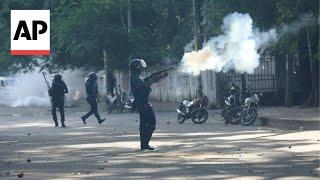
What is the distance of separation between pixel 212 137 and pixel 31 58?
26.6 m

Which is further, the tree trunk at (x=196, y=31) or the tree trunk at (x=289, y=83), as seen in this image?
the tree trunk at (x=196, y=31)

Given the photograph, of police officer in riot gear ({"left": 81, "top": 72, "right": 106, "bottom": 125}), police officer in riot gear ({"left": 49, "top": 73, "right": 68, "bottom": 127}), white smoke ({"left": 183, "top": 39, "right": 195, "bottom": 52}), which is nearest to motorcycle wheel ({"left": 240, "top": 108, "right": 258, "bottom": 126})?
Answer: police officer in riot gear ({"left": 81, "top": 72, "right": 106, "bottom": 125})

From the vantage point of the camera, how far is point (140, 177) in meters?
10.7

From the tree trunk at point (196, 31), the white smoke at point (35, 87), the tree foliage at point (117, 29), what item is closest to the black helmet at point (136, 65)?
the tree foliage at point (117, 29)

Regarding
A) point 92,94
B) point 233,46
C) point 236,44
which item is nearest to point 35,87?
point 92,94

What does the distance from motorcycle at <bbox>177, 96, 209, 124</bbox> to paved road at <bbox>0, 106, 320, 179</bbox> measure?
2.08 m

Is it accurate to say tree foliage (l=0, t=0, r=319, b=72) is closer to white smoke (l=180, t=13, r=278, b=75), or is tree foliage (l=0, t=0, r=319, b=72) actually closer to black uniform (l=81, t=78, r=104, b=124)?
white smoke (l=180, t=13, r=278, b=75)

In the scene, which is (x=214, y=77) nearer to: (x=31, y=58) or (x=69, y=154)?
(x=31, y=58)

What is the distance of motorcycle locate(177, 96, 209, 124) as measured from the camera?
24.2m

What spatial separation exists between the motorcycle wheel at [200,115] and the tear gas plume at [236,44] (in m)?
1.39

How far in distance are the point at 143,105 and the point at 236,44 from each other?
985 cm

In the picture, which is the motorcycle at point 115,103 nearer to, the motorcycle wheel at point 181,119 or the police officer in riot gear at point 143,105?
the motorcycle wheel at point 181,119

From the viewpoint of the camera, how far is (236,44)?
2420 centimetres

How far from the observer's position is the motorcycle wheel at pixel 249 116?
73.9 ft
